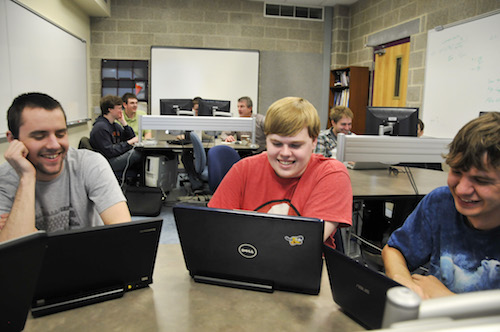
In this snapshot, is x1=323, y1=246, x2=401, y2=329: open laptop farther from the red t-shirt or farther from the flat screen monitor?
the flat screen monitor

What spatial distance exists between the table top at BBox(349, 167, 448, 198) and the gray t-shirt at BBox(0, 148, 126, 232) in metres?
1.35

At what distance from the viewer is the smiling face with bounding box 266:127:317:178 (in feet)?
4.29

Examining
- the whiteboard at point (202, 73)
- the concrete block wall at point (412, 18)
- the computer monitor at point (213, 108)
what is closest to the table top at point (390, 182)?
the concrete block wall at point (412, 18)

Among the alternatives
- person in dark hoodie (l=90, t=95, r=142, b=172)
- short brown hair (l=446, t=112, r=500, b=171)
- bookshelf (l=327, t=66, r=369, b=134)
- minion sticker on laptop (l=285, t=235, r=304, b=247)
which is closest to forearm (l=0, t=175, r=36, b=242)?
minion sticker on laptop (l=285, t=235, r=304, b=247)

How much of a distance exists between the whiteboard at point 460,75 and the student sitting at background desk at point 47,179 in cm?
343

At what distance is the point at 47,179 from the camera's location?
4.42 ft

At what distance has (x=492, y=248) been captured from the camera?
996 mm

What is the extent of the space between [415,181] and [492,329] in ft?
8.15

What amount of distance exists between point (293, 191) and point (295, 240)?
0.49 metres

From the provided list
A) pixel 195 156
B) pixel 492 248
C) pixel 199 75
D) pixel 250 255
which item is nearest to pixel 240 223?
pixel 250 255

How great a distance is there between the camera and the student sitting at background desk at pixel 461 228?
0.91m

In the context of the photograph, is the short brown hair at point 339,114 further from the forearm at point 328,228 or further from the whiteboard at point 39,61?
the whiteboard at point 39,61

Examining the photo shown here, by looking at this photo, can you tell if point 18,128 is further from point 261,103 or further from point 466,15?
point 261,103

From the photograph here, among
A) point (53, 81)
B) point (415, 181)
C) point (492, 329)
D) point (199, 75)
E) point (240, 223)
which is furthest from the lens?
point (199, 75)
